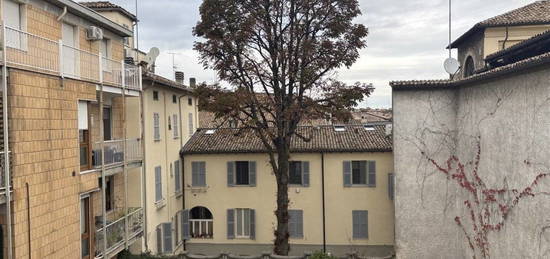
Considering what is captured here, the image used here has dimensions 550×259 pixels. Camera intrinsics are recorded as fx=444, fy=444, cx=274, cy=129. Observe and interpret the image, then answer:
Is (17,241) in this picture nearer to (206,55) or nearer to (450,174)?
(206,55)

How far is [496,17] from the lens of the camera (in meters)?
21.2

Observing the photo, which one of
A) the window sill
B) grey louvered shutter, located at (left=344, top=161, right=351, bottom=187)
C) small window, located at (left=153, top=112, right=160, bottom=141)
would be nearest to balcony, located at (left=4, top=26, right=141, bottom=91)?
small window, located at (left=153, top=112, right=160, bottom=141)

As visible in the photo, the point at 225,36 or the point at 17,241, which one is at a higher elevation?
the point at 225,36

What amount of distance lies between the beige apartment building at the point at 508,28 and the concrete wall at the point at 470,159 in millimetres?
5008

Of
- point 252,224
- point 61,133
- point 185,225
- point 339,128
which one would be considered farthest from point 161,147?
point 339,128

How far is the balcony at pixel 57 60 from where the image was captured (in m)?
10.3

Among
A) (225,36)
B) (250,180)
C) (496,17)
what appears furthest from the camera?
(250,180)

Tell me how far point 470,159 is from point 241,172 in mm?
12149

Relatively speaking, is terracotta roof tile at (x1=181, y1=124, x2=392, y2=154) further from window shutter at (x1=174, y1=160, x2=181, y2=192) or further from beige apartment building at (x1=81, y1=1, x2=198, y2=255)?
beige apartment building at (x1=81, y1=1, x2=198, y2=255)

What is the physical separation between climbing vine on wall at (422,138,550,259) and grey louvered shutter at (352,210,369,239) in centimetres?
687

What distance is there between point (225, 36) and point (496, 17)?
13014 millimetres

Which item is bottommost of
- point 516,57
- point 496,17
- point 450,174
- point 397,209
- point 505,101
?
point 397,209

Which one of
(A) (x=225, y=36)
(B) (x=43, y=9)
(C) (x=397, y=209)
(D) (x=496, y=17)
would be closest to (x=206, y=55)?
(A) (x=225, y=36)

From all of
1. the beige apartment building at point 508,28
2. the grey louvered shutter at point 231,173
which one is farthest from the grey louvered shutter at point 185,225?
the beige apartment building at point 508,28
